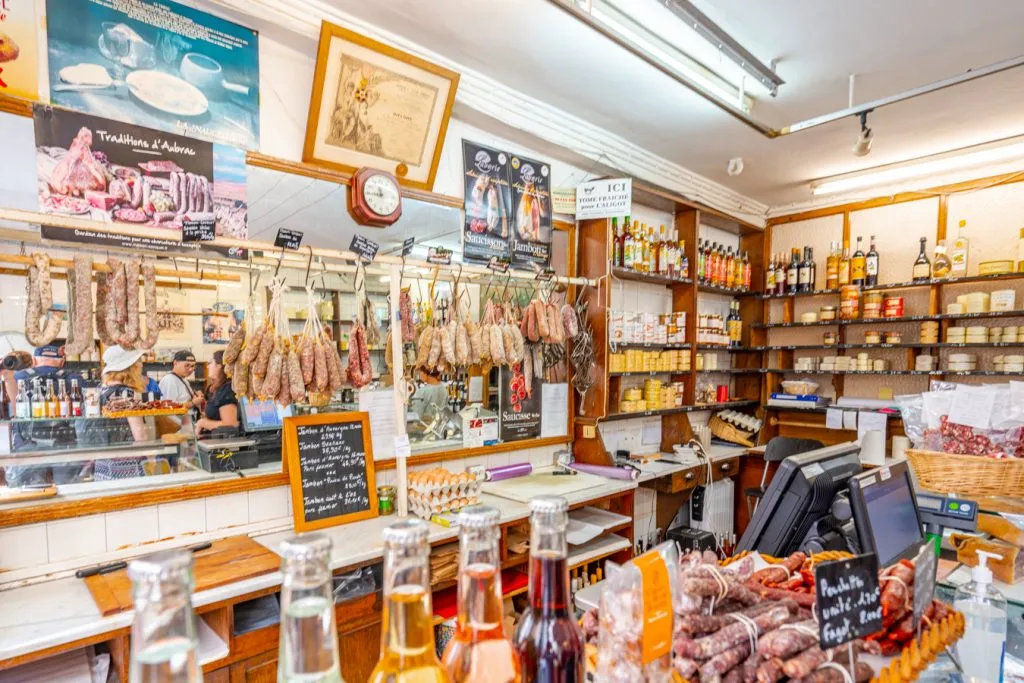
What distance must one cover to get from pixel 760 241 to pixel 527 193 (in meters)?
3.19

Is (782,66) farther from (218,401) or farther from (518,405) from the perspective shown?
(218,401)

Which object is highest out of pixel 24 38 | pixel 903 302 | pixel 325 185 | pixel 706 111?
pixel 706 111

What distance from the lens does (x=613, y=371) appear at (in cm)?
373

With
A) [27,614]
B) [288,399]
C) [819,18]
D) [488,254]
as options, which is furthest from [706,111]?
[27,614]

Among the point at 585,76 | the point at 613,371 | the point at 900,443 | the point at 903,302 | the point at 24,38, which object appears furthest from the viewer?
the point at 903,302

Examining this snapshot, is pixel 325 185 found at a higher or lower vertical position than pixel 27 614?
higher

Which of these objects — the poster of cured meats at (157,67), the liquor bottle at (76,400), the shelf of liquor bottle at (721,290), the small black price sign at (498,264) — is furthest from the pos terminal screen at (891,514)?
the shelf of liquor bottle at (721,290)

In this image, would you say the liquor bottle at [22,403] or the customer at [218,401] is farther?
the customer at [218,401]

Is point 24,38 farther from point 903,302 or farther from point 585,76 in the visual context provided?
point 903,302

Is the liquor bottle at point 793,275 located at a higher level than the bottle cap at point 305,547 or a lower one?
higher

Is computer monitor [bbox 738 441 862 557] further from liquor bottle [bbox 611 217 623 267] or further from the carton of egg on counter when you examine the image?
liquor bottle [bbox 611 217 623 267]

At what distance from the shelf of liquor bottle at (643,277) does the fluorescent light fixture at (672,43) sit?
1.18 meters

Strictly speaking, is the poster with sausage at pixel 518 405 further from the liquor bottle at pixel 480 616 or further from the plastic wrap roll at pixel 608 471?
the liquor bottle at pixel 480 616

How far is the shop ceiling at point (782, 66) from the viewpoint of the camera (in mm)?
2479
